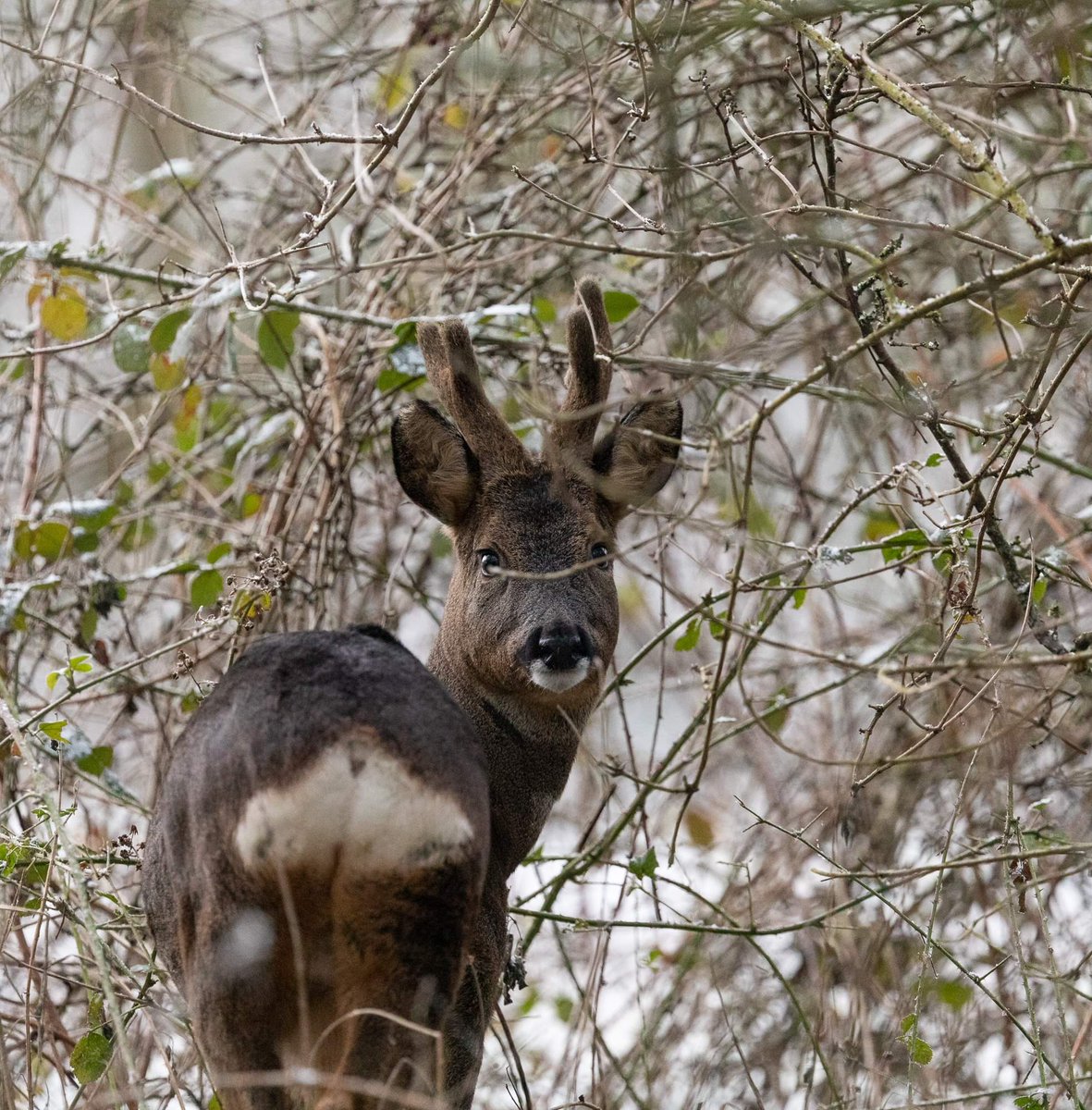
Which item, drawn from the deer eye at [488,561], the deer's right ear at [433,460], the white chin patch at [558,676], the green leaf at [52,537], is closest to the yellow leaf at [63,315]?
the green leaf at [52,537]

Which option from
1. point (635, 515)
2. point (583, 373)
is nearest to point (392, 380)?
point (583, 373)

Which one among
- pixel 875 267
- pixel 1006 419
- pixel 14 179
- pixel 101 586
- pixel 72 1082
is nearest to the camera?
pixel 875 267

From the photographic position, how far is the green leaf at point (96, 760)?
16.3ft

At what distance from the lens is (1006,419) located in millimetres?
4242

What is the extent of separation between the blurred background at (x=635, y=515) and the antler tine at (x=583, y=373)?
18cm

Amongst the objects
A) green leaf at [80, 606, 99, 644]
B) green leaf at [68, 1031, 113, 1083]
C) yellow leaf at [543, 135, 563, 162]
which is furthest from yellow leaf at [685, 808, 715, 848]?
green leaf at [68, 1031, 113, 1083]

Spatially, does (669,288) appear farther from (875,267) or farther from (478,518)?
(875,267)

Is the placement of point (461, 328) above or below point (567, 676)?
above

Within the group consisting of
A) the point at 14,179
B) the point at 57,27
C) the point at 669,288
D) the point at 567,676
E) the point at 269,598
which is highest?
the point at 57,27

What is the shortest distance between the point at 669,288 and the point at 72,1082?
3.55 metres

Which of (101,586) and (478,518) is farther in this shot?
(101,586)

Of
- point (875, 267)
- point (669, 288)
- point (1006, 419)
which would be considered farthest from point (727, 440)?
point (669, 288)

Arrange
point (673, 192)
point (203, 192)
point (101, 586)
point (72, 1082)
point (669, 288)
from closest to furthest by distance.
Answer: point (673, 192)
point (72, 1082)
point (101, 586)
point (669, 288)
point (203, 192)

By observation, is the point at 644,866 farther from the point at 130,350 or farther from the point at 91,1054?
the point at 130,350
